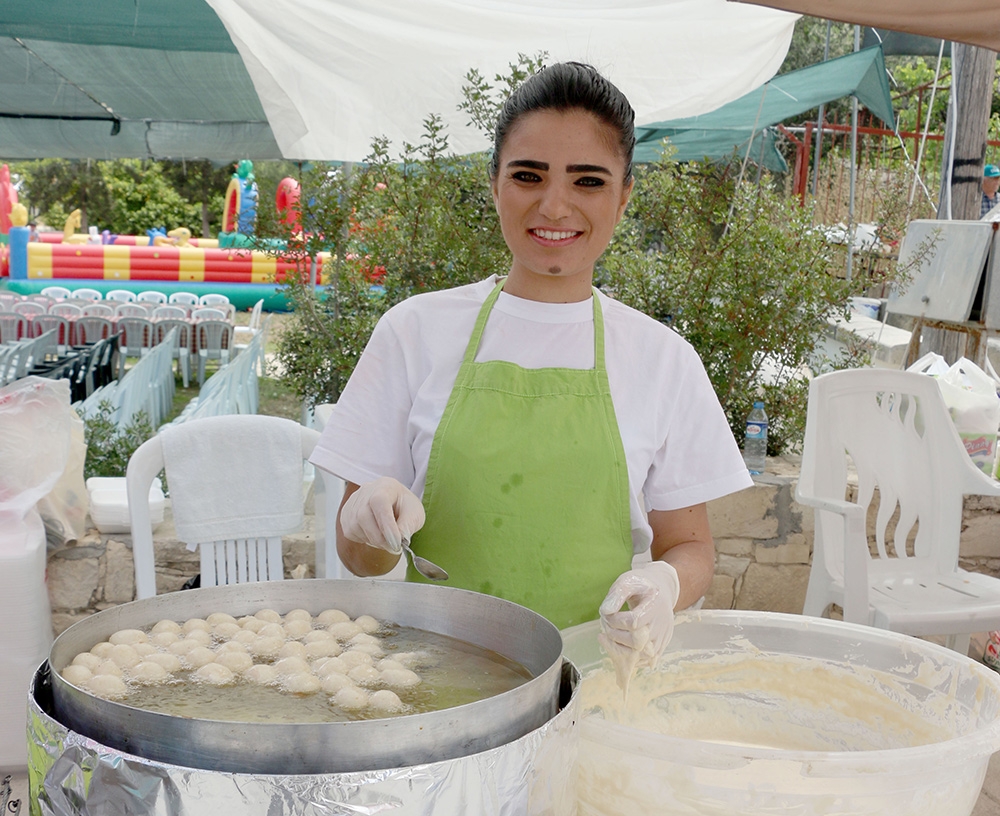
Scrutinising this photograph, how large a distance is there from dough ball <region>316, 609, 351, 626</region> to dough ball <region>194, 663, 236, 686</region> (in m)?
0.13

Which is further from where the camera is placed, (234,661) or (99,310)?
(99,310)

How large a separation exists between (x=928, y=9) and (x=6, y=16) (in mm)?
3147

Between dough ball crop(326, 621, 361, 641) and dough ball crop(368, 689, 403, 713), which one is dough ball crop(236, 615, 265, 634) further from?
dough ball crop(368, 689, 403, 713)

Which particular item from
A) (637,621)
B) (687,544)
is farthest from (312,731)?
(687,544)

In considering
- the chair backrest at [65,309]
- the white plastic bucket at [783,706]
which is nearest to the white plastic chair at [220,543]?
the white plastic bucket at [783,706]

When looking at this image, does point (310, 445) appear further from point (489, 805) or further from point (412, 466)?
point (489, 805)

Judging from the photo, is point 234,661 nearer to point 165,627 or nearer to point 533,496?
point 165,627

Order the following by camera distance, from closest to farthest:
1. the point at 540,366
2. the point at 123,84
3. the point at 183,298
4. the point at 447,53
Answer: the point at 540,366
the point at 447,53
the point at 123,84
the point at 183,298

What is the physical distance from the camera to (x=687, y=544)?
4.78ft

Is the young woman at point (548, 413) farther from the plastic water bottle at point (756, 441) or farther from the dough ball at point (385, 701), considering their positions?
the plastic water bottle at point (756, 441)

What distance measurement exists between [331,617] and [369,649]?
79 millimetres

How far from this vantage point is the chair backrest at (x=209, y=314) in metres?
11.6

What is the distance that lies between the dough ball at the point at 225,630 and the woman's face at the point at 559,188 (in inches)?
27.9

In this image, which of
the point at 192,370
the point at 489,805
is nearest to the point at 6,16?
the point at 489,805
